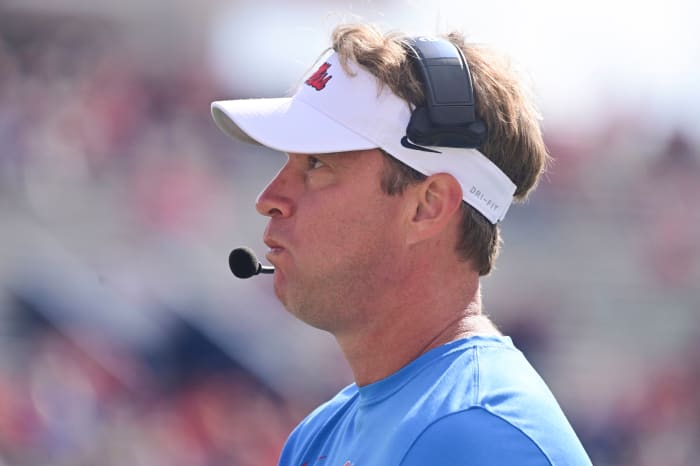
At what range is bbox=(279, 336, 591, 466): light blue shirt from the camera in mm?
1539

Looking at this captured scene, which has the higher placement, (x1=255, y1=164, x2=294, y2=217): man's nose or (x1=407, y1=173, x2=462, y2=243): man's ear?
(x1=407, y1=173, x2=462, y2=243): man's ear

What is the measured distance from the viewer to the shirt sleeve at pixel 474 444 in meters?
1.52

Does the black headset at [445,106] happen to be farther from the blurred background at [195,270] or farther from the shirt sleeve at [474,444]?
the blurred background at [195,270]

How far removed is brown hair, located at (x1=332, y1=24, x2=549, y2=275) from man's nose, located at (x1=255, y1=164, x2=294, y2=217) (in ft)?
0.53

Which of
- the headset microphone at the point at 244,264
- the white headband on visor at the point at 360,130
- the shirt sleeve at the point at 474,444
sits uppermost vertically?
the white headband on visor at the point at 360,130

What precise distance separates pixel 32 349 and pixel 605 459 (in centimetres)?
384

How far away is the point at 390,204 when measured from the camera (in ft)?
6.22

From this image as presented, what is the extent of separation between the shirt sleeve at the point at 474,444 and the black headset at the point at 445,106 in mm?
486

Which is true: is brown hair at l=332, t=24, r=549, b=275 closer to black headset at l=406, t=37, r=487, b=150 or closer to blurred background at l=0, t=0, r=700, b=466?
black headset at l=406, t=37, r=487, b=150

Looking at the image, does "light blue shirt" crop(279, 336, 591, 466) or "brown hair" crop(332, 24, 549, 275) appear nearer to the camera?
"light blue shirt" crop(279, 336, 591, 466)

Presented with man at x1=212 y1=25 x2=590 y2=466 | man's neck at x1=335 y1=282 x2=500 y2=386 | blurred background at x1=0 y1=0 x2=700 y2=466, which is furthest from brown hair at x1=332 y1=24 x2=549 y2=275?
blurred background at x1=0 y1=0 x2=700 y2=466

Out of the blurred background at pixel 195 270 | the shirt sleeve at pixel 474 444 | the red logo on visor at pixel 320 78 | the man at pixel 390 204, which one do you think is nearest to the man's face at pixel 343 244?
the man at pixel 390 204

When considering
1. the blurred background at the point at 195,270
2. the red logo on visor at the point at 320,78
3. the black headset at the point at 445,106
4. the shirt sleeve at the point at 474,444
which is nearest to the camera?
the shirt sleeve at the point at 474,444

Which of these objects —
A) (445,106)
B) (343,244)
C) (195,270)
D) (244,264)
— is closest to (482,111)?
(445,106)
